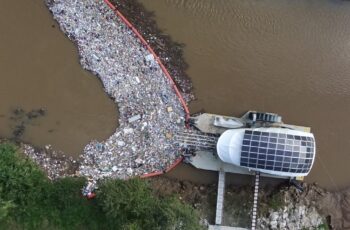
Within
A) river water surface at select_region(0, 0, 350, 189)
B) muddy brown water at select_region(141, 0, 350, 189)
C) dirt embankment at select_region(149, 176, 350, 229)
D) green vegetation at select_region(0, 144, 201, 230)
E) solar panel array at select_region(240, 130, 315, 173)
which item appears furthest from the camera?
muddy brown water at select_region(141, 0, 350, 189)

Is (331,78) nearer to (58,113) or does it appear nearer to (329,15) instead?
(329,15)

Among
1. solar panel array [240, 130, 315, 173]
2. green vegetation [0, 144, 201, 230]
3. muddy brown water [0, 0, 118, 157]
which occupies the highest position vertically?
muddy brown water [0, 0, 118, 157]

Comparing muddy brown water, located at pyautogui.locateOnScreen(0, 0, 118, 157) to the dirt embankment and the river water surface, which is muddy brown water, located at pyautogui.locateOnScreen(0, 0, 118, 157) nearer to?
the river water surface

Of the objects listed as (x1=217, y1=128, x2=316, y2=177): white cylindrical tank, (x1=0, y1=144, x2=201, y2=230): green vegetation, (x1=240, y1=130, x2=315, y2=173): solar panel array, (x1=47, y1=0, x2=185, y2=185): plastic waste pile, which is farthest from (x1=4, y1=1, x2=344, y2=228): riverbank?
(x1=240, y1=130, x2=315, y2=173): solar panel array

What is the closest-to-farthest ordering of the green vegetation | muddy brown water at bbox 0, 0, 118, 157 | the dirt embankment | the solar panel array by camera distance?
the solar panel array, the green vegetation, muddy brown water at bbox 0, 0, 118, 157, the dirt embankment

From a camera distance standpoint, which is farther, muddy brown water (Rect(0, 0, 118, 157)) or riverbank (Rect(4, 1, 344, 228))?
riverbank (Rect(4, 1, 344, 228))

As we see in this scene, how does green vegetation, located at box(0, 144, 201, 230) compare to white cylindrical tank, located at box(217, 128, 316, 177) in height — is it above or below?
below

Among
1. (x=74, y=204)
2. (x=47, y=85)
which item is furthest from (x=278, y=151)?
(x=47, y=85)

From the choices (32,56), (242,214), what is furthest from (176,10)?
(242,214)
